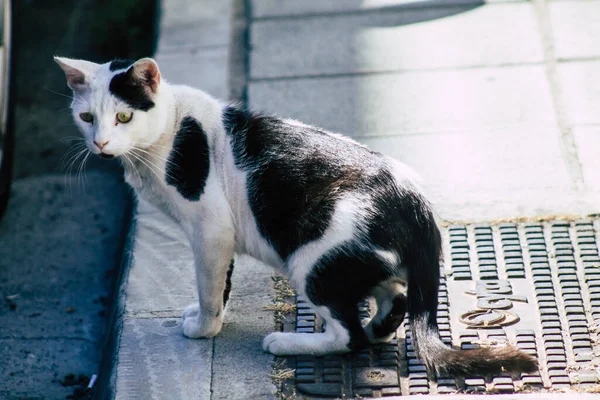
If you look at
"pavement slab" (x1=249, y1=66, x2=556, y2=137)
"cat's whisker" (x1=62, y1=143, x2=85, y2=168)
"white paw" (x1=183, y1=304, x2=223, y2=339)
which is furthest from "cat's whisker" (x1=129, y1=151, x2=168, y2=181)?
"cat's whisker" (x1=62, y1=143, x2=85, y2=168)

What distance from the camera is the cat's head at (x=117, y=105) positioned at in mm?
3260

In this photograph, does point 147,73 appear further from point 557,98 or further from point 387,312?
point 557,98

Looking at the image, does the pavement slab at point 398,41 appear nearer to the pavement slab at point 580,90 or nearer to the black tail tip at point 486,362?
the pavement slab at point 580,90

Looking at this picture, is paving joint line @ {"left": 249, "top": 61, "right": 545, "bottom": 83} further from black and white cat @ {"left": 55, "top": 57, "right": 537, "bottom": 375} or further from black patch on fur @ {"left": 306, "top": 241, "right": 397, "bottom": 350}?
black patch on fur @ {"left": 306, "top": 241, "right": 397, "bottom": 350}

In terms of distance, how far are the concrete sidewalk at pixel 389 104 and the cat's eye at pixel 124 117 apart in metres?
0.98

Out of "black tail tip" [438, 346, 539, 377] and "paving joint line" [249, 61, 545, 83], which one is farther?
"paving joint line" [249, 61, 545, 83]

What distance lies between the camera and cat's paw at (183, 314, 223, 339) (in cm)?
357

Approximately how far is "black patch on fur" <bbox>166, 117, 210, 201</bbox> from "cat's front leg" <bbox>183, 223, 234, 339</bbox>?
0.53 ft

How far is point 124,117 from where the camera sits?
3.30 metres

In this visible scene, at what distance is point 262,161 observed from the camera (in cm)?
343

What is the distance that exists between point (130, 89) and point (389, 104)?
2398 mm

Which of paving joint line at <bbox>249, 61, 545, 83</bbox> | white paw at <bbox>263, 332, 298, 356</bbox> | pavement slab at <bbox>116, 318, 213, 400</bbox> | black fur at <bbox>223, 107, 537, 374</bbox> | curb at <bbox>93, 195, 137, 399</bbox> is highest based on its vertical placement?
black fur at <bbox>223, 107, 537, 374</bbox>

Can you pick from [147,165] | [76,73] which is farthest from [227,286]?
[76,73]

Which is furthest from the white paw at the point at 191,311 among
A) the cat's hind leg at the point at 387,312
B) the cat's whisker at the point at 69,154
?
the cat's whisker at the point at 69,154
